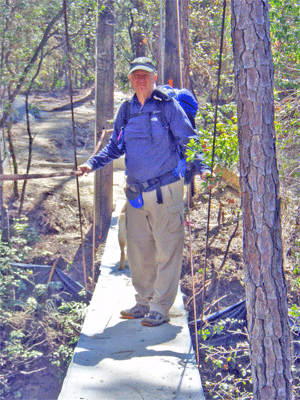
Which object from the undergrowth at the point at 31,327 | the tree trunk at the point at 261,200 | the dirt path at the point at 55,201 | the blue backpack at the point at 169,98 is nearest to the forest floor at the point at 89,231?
the dirt path at the point at 55,201

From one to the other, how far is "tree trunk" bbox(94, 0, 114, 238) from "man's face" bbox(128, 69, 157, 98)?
11.2ft

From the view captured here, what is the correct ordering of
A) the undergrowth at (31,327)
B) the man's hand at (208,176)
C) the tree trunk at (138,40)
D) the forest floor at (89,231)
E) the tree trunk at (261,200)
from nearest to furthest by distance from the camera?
the tree trunk at (261,200), the man's hand at (208,176), the undergrowth at (31,327), the forest floor at (89,231), the tree trunk at (138,40)

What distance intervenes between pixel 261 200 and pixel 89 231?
18.5ft

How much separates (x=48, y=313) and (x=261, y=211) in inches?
144

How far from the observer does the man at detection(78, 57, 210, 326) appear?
3461mm

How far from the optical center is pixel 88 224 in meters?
7.69

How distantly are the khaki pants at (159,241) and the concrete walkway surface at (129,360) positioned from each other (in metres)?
0.28

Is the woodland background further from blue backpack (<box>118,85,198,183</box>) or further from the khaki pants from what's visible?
the khaki pants

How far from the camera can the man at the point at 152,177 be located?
3.46m

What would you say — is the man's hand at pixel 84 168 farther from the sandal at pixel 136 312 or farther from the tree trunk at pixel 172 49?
the tree trunk at pixel 172 49

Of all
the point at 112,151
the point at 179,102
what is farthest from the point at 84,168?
the point at 179,102

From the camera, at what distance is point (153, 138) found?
11.3 feet

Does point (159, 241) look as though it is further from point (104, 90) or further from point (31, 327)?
point (104, 90)

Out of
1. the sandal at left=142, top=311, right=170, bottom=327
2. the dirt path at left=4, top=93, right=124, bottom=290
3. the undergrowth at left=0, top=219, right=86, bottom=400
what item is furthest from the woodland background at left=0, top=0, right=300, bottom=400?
the sandal at left=142, top=311, right=170, bottom=327
